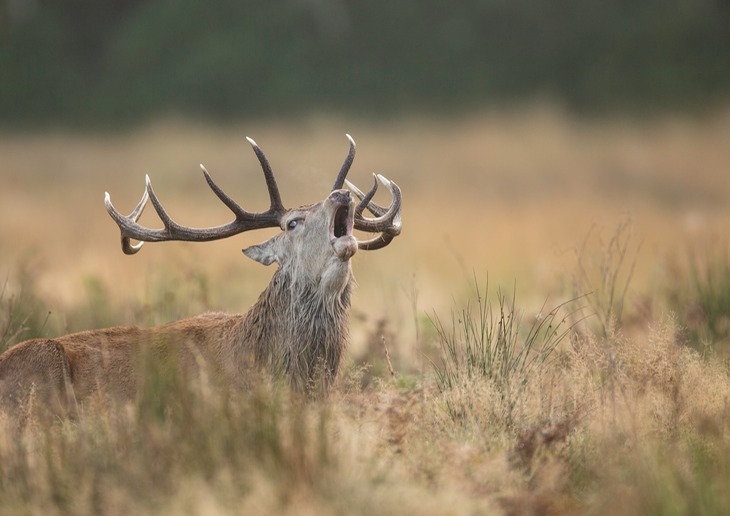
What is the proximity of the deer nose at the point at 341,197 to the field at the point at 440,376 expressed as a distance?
0.92m

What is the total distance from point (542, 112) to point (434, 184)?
183 inches

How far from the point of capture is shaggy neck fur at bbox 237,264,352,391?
718 centimetres

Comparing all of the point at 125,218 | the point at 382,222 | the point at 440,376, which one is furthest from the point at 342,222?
the point at 125,218

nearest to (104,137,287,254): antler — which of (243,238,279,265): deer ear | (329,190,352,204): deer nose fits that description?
(243,238,279,265): deer ear

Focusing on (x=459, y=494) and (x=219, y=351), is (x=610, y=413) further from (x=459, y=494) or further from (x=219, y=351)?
(x=219, y=351)

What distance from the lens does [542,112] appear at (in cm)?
2420

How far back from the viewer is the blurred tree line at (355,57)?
25312mm

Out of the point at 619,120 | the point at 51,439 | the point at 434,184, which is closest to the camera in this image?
the point at 51,439

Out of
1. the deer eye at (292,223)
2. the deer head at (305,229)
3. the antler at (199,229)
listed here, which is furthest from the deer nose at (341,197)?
the antler at (199,229)

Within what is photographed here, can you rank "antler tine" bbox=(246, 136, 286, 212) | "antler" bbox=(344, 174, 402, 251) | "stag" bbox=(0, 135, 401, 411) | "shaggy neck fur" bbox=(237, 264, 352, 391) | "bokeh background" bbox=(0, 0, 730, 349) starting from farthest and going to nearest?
"bokeh background" bbox=(0, 0, 730, 349) → "antler" bbox=(344, 174, 402, 251) → "antler tine" bbox=(246, 136, 286, 212) → "shaggy neck fur" bbox=(237, 264, 352, 391) → "stag" bbox=(0, 135, 401, 411)

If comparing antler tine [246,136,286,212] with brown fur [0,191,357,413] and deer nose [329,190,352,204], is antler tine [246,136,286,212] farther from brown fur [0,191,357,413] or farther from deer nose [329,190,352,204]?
deer nose [329,190,352,204]

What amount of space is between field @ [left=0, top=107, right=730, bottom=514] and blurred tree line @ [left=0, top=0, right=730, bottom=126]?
18.9 feet

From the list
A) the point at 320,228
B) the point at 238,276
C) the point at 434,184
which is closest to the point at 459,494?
the point at 320,228

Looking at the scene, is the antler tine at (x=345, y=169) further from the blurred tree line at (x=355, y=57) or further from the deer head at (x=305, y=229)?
the blurred tree line at (x=355, y=57)
